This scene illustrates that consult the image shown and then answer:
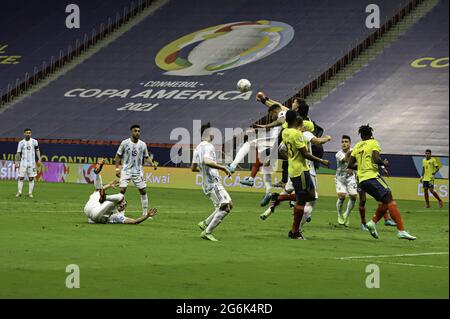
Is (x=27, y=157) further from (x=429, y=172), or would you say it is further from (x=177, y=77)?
(x=177, y=77)

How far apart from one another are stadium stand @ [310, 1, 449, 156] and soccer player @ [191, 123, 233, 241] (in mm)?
24811

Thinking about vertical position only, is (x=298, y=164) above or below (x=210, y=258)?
above

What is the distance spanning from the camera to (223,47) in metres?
60.8

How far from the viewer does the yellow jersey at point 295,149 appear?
2077cm

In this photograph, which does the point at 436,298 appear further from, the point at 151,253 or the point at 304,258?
the point at 151,253

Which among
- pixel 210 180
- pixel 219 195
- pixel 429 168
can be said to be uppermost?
pixel 429 168

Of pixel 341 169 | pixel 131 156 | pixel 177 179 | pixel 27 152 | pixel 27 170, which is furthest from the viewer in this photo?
pixel 177 179

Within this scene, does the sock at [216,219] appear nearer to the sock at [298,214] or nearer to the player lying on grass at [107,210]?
the sock at [298,214]

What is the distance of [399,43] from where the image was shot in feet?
180

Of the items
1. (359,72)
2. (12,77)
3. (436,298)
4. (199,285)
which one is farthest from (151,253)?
(12,77)

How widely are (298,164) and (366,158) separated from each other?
1446 mm

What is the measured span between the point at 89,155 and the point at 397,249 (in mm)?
33161

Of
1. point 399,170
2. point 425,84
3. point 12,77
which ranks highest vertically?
point 12,77

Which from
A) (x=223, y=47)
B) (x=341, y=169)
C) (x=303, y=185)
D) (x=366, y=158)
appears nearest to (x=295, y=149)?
(x=303, y=185)
